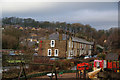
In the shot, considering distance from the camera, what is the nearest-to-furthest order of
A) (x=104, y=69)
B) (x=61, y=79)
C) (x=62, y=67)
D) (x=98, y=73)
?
1. (x=98, y=73)
2. (x=104, y=69)
3. (x=61, y=79)
4. (x=62, y=67)

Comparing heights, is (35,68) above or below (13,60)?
below

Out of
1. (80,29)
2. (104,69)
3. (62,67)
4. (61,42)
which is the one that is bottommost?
(62,67)

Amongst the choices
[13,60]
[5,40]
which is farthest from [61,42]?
[13,60]

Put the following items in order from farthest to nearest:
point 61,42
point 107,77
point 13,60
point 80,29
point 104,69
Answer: point 80,29 → point 61,42 → point 13,60 → point 104,69 → point 107,77

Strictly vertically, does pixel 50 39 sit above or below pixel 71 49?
above

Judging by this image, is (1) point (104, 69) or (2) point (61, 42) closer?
(1) point (104, 69)

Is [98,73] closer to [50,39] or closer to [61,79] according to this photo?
[61,79]

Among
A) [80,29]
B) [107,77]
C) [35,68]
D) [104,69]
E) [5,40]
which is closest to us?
[107,77]

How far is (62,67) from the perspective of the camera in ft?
55.5

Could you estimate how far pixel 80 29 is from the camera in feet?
144

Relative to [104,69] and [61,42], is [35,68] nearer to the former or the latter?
[104,69]

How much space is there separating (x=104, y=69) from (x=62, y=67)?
7855 millimetres

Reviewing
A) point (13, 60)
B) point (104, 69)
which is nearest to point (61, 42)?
point (13, 60)

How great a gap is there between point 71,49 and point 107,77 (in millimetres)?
19592
